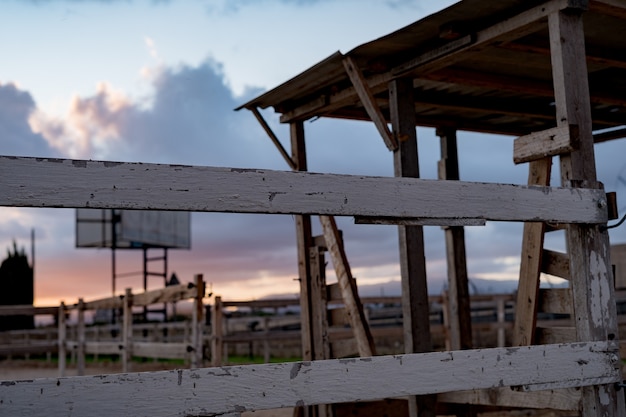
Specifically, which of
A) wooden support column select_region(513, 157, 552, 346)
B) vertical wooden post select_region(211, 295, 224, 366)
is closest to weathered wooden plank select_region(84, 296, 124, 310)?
vertical wooden post select_region(211, 295, 224, 366)

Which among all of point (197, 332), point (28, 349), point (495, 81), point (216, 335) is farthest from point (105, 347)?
point (495, 81)

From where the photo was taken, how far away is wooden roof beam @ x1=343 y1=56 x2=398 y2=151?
20.9ft

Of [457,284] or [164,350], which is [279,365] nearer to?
[457,284]

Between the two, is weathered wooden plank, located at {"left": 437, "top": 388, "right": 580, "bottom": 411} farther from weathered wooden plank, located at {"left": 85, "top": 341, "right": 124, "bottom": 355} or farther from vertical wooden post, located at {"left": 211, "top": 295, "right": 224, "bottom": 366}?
weathered wooden plank, located at {"left": 85, "top": 341, "right": 124, "bottom": 355}

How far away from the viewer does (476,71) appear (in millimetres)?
6988

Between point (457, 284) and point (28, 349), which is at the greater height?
point (457, 284)

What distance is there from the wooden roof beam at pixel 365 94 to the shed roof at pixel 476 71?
10cm

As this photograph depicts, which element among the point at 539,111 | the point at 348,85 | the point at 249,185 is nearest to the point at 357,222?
the point at 249,185

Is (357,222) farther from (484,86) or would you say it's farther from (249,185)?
(484,86)

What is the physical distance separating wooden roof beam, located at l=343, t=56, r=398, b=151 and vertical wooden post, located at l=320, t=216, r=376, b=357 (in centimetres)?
94

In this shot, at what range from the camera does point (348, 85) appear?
7277mm

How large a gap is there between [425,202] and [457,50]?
2437 mm

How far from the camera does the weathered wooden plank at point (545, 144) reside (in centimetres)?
477

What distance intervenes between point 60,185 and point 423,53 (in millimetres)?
3949
